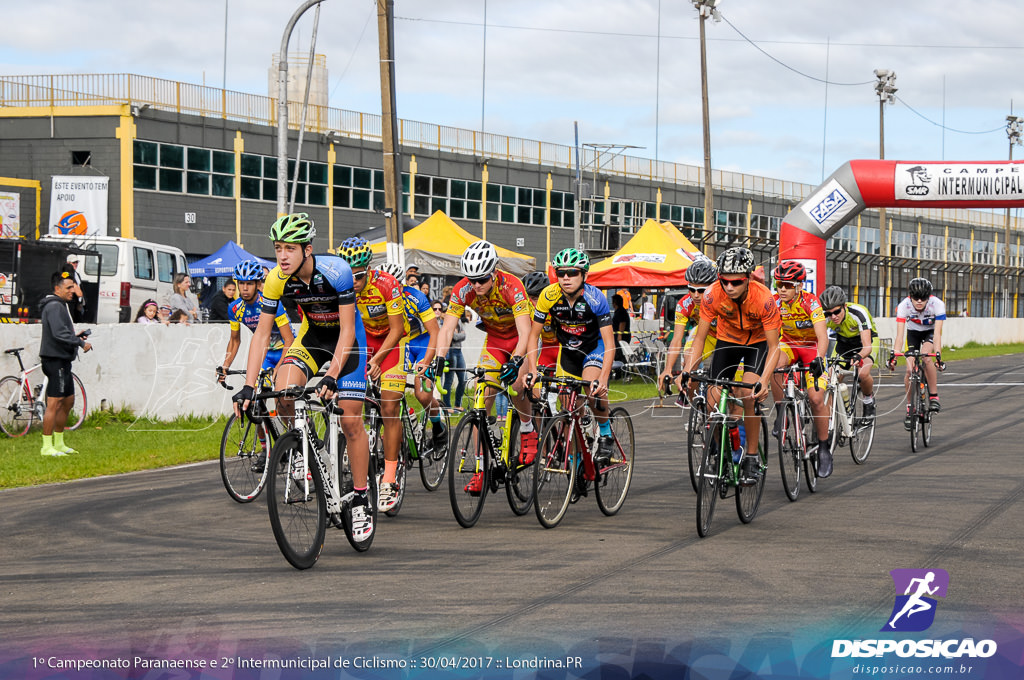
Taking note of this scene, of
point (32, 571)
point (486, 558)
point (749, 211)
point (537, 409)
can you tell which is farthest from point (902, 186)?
point (749, 211)

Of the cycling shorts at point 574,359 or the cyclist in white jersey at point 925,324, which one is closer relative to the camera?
the cycling shorts at point 574,359

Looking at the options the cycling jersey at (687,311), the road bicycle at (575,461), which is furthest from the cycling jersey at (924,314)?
the road bicycle at (575,461)

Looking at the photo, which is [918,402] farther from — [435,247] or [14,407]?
[435,247]

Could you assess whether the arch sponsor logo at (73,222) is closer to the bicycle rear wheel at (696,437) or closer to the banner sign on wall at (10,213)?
the banner sign on wall at (10,213)

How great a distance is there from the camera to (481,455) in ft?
28.6

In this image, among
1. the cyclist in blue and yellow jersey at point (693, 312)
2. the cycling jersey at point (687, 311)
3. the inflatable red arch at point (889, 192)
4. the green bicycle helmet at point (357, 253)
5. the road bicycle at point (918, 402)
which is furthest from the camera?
the inflatable red arch at point (889, 192)

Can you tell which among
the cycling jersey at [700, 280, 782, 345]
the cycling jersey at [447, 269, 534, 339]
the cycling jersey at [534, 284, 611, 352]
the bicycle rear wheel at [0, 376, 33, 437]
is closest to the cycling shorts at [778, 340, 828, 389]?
the cycling jersey at [700, 280, 782, 345]

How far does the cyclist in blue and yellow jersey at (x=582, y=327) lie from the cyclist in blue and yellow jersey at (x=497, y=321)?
6.7 inches

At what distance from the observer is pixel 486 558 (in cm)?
756

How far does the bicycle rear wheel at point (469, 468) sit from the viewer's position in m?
8.62

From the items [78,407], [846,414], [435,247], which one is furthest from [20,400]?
[435,247]

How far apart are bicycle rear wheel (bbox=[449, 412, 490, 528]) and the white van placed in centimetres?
1901

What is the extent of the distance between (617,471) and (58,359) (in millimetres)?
7064

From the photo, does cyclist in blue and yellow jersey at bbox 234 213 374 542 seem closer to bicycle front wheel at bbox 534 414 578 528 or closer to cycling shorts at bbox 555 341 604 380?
bicycle front wheel at bbox 534 414 578 528
